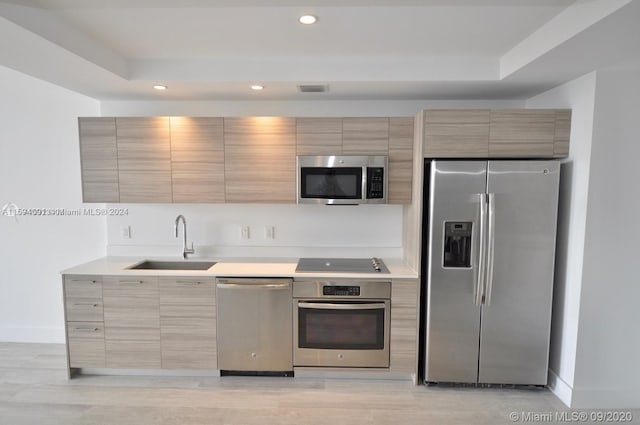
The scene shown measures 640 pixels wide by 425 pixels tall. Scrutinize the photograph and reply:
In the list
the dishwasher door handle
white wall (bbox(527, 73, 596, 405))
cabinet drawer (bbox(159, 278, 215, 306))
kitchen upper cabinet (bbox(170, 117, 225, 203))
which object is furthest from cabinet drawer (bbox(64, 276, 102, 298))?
white wall (bbox(527, 73, 596, 405))

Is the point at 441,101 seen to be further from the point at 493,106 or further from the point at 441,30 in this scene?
the point at 441,30

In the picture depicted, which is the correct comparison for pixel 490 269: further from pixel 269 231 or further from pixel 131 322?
pixel 131 322

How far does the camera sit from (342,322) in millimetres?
2771

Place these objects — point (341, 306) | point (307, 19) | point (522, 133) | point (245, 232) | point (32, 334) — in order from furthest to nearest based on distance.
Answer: point (32, 334) → point (245, 232) → point (341, 306) → point (522, 133) → point (307, 19)

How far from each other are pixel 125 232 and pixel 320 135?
2.16m

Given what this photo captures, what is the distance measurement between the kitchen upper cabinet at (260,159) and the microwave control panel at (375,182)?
65 centimetres

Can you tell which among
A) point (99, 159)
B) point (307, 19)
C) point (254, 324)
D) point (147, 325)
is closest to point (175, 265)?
point (147, 325)

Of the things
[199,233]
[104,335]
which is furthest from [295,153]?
[104,335]

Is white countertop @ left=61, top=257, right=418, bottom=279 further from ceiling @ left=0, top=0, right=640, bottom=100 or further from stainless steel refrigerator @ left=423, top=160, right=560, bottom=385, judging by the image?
ceiling @ left=0, top=0, right=640, bottom=100

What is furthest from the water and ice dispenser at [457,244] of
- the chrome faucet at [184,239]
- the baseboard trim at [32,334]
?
the baseboard trim at [32,334]

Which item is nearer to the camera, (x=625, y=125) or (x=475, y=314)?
(x=625, y=125)

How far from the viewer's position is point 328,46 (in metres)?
2.31

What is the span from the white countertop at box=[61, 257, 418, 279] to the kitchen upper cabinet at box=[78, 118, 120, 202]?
0.59m

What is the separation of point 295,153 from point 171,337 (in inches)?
73.1
